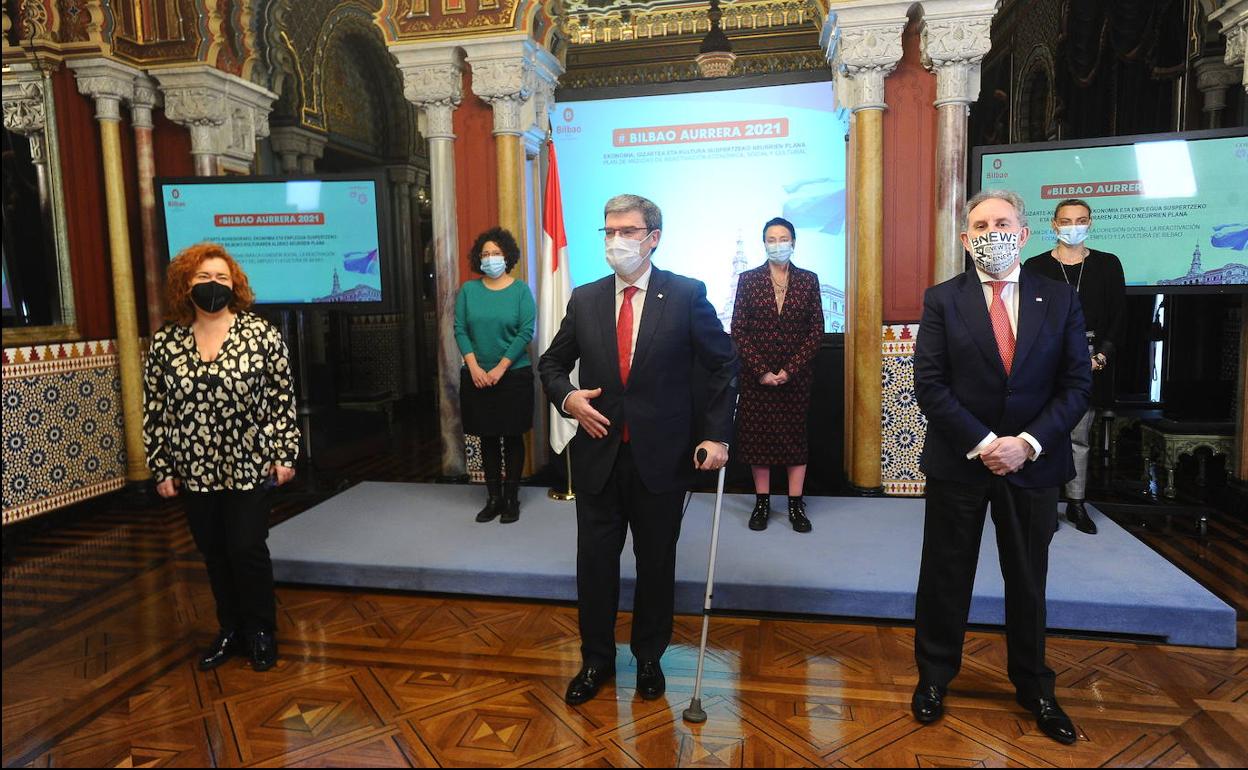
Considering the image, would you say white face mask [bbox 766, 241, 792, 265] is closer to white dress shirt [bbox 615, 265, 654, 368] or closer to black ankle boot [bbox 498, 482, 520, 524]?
white dress shirt [bbox 615, 265, 654, 368]

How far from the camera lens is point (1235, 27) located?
4406 mm

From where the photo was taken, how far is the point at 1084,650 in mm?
2959

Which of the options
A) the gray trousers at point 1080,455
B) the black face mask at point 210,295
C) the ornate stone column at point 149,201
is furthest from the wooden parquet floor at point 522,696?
the ornate stone column at point 149,201

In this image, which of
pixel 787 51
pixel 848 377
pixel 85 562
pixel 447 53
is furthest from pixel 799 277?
pixel 787 51

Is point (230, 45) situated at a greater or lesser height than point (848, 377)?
greater

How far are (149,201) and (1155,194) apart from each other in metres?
6.09

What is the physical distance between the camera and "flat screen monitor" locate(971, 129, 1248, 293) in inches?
164

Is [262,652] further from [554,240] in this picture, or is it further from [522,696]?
[554,240]

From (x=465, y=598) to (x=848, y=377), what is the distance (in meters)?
2.73

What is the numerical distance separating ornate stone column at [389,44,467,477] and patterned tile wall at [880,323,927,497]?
2.62 metres

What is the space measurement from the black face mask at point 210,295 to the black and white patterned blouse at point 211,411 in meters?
0.10

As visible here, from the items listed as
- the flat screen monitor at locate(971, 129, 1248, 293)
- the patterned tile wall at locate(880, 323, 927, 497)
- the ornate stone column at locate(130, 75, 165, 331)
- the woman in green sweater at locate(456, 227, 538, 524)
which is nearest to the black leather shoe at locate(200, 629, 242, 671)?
the woman in green sweater at locate(456, 227, 538, 524)

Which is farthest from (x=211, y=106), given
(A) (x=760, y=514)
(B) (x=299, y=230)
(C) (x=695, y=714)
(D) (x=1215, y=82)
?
(D) (x=1215, y=82)

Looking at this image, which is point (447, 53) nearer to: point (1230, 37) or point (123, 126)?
point (123, 126)
